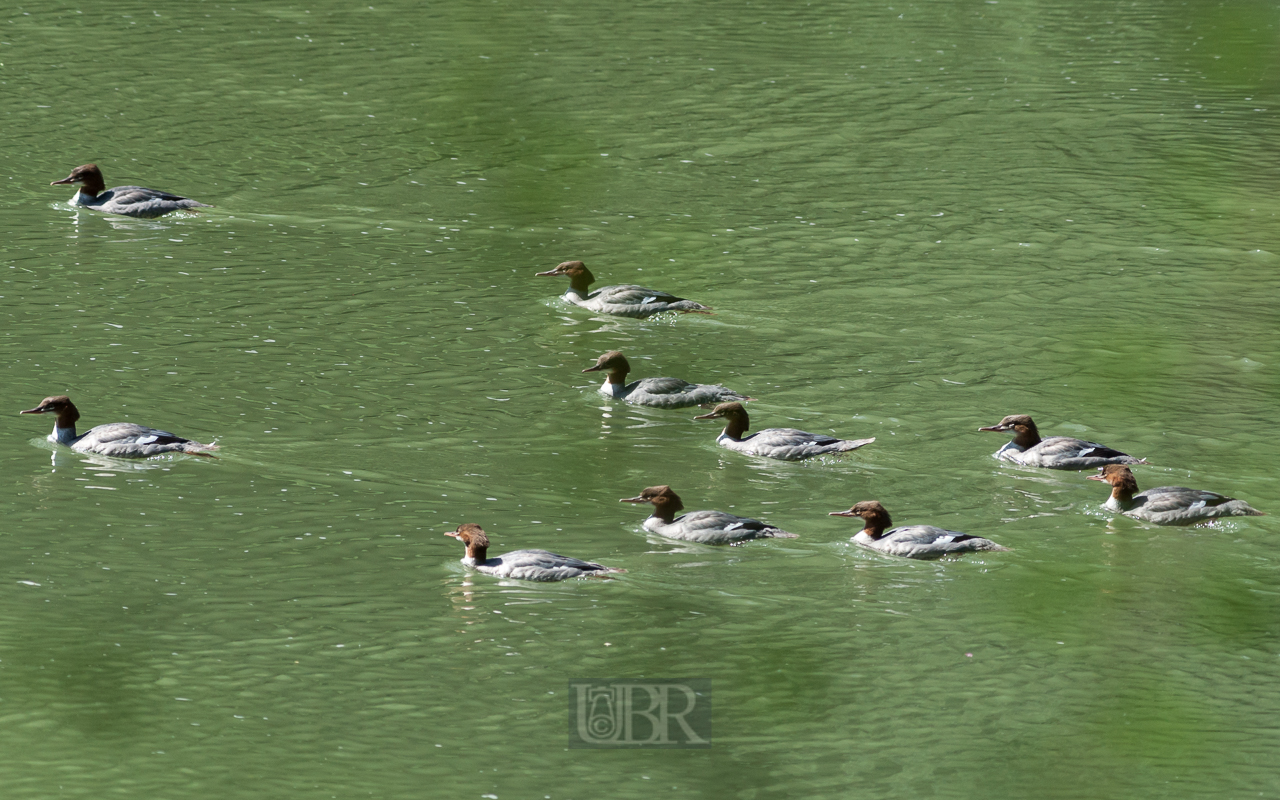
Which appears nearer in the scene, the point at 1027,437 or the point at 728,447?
the point at 1027,437

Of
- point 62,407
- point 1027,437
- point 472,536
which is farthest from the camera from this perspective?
point 1027,437

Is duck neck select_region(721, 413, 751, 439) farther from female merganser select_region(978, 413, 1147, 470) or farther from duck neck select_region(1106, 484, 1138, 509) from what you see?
duck neck select_region(1106, 484, 1138, 509)

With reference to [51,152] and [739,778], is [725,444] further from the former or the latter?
[51,152]

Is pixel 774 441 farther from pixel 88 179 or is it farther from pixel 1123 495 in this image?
pixel 88 179

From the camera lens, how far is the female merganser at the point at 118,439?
18141 millimetres

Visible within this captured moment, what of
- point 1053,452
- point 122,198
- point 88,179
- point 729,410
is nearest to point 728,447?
point 729,410

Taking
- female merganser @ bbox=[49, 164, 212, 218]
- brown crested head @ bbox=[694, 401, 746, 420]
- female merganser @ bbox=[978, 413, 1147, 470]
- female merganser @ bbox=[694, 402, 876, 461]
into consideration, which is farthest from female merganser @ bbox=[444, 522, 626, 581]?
female merganser @ bbox=[49, 164, 212, 218]

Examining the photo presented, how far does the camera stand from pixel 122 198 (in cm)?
2659

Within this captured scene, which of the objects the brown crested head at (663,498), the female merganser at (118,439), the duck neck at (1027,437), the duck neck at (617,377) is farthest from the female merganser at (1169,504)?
the female merganser at (118,439)

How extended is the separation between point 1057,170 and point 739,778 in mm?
18472

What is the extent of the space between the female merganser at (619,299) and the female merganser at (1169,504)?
23.8ft

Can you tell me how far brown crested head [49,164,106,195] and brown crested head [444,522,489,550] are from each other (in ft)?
41.8

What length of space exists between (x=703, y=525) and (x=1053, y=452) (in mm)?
3920

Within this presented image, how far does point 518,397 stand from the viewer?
20.4m
